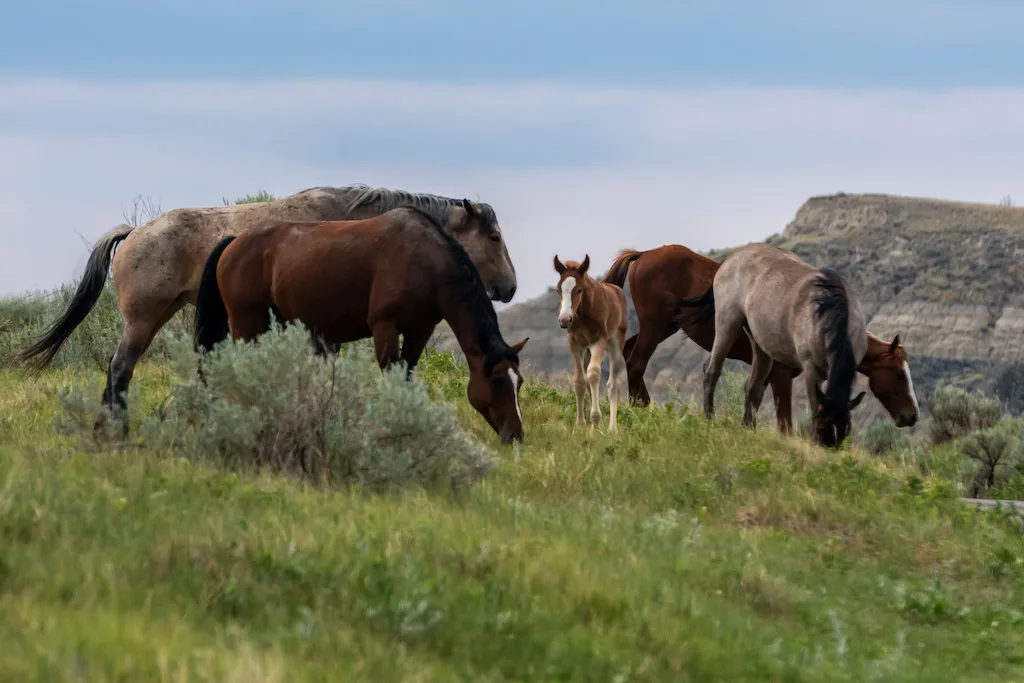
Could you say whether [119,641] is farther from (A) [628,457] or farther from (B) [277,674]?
(A) [628,457]

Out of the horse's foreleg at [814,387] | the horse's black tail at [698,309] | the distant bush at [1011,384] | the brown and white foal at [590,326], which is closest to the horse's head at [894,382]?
the horse's foreleg at [814,387]

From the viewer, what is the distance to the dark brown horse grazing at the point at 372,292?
10.1m

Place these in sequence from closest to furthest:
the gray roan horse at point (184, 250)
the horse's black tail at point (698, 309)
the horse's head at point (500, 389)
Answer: the horse's head at point (500, 389) < the gray roan horse at point (184, 250) < the horse's black tail at point (698, 309)

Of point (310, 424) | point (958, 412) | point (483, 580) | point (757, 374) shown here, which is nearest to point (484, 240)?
point (757, 374)

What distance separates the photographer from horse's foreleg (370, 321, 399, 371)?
1048 centimetres

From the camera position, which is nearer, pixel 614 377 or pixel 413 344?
pixel 413 344

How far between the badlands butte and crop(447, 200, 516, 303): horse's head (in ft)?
142

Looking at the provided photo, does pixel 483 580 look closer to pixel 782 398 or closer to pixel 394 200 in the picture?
pixel 394 200

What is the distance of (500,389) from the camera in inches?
395

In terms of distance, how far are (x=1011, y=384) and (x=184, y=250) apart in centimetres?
5594

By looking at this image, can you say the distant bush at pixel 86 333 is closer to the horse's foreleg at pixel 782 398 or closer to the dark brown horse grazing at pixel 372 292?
the dark brown horse grazing at pixel 372 292

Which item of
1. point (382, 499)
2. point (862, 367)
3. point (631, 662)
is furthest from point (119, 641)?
point (862, 367)

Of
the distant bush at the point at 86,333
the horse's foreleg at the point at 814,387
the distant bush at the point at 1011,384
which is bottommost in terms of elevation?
the distant bush at the point at 1011,384

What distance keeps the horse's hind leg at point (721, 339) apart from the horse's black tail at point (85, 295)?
691 cm
